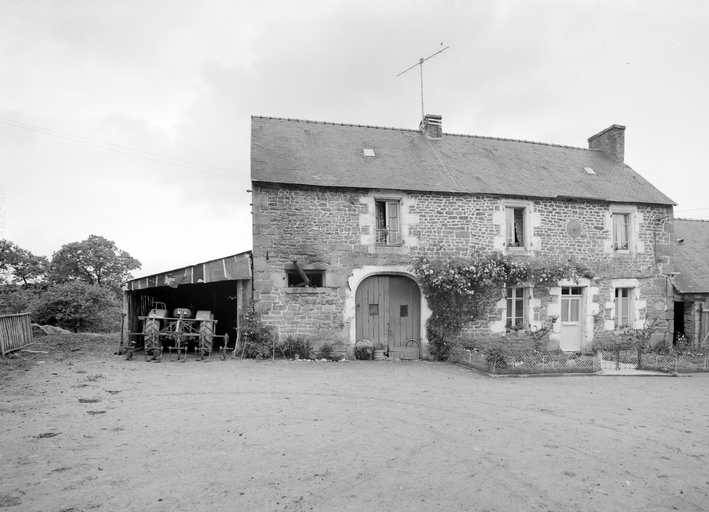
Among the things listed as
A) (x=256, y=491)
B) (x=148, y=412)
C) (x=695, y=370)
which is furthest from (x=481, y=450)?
(x=695, y=370)

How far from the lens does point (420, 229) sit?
1215cm

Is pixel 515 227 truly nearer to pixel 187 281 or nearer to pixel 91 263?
pixel 187 281

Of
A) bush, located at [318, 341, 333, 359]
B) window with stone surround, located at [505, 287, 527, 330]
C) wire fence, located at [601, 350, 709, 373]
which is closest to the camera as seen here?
wire fence, located at [601, 350, 709, 373]

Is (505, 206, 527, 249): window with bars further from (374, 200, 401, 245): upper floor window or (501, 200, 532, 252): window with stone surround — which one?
(374, 200, 401, 245): upper floor window

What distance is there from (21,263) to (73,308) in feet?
34.2

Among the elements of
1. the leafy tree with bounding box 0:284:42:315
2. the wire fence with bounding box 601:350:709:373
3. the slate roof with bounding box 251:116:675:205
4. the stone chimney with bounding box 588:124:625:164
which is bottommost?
the wire fence with bounding box 601:350:709:373

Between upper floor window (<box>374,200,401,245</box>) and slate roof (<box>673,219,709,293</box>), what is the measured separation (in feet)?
29.4

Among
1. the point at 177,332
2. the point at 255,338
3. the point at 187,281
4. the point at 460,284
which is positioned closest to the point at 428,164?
the point at 460,284

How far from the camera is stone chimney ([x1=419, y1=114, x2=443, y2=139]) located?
15078 mm

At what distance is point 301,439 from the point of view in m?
5.09

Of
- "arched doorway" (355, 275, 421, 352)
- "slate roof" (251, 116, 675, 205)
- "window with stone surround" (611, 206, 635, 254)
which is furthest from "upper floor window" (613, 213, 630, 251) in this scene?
"arched doorway" (355, 275, 421, 352)

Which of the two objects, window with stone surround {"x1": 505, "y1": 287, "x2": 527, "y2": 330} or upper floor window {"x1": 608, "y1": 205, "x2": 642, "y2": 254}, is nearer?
window with stone surround {"x1": 505, "y1": 287, "x2": 527, "y2": 330}

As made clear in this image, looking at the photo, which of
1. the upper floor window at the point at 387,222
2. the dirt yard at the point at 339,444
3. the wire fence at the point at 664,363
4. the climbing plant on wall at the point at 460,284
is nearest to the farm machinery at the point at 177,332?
the dirt yard at the point at 339,444

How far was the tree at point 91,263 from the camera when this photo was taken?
2642 centimetres
